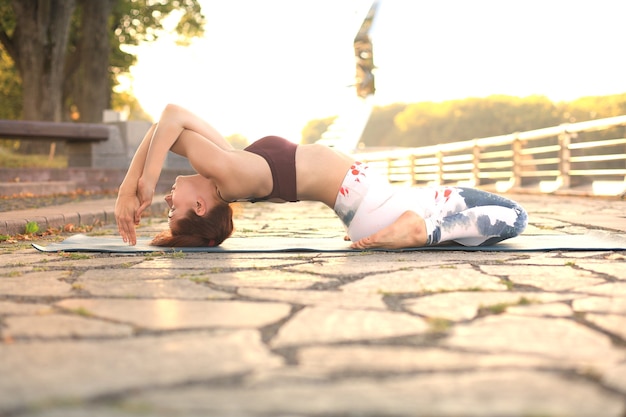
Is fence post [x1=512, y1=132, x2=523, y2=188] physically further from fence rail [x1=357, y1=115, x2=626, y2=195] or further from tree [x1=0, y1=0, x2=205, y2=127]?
tree [x1=0, y1=0, x2=205, y2=127]

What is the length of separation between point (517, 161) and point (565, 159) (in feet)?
7.13

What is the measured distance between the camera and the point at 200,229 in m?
3.96

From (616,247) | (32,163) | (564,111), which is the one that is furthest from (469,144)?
(564,111)

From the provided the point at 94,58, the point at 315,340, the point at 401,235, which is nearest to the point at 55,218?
the point at 401,235

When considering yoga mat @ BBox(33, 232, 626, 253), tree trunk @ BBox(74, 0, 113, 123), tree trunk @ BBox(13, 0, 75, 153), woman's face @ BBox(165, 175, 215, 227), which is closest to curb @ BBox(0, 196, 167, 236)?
yoga mat @ BBox(33, 232, 626, 253)

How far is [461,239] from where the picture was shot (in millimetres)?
3918

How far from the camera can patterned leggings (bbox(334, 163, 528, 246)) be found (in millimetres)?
3742

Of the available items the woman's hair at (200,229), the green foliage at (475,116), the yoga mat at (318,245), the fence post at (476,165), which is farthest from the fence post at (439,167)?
the green foliage at (475,116)

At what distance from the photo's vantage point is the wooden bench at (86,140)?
1098 centimetres

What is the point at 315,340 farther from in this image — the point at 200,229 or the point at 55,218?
the point at 55,218

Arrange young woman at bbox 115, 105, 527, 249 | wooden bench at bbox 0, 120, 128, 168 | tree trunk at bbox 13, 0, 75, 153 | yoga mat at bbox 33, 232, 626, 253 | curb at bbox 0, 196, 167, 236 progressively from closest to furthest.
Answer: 1. young woman at bbox 115, 105, 527, 249
2. yoga mat at bbox 33, 232, 626, 253
3. curb at bbox 0, 196, 167, 236
4. wooden bench at bbox 0, 120, 128, 168
5. tree trunk at bbox 13, 0, 75, 153

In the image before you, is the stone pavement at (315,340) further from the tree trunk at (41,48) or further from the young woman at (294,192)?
the tree trunk at (41,48)

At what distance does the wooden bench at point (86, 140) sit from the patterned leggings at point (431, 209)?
8.13 m

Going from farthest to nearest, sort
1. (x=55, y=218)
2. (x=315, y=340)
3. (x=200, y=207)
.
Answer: (x=55, y=218), (x=200, y=207), (x=315, y=340)
